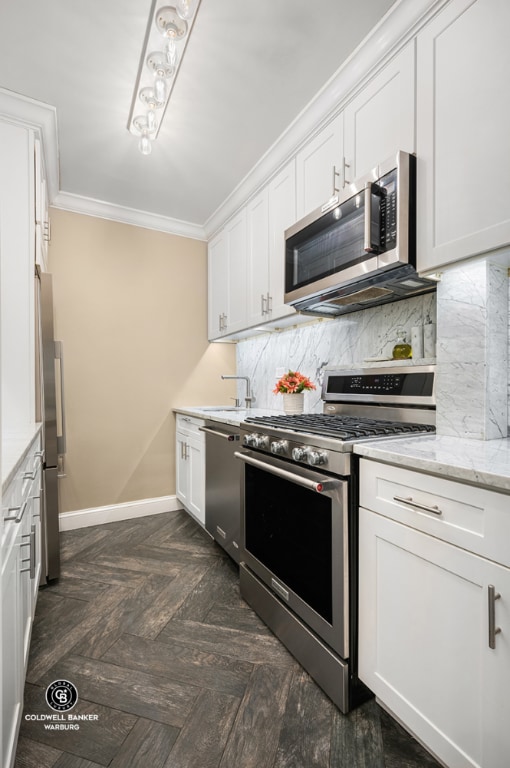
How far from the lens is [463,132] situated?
51.6 inches

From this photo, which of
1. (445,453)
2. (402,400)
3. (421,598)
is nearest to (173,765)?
(421,598)

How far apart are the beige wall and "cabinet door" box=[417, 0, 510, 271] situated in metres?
2.47

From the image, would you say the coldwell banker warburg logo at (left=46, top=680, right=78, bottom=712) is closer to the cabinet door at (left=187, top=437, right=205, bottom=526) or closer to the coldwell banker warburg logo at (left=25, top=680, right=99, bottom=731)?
the coldwell banker warburg logo at (left=25, top=680, right=99, bottom=731)

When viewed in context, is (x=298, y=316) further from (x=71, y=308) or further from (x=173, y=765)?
(x=173, y=765)

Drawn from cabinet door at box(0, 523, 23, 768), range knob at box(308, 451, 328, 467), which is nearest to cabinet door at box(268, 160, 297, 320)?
range knob at box(308, 451, 328, 467)

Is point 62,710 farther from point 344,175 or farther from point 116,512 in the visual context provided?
point 344,175

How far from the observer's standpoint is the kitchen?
1.45 m

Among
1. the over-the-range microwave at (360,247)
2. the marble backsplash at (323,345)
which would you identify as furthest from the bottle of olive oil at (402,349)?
the over-the-range microwave at (360,247)

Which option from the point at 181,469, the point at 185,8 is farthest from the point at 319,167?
the point at 181,469

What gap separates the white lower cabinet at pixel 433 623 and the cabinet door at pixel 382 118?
135cm

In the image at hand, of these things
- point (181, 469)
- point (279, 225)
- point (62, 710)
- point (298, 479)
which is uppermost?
point (279, 225)

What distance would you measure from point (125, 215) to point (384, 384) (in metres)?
2.67

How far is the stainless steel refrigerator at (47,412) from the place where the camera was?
2.21 meters

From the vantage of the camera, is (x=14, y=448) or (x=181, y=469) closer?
(x=14, y=448)
